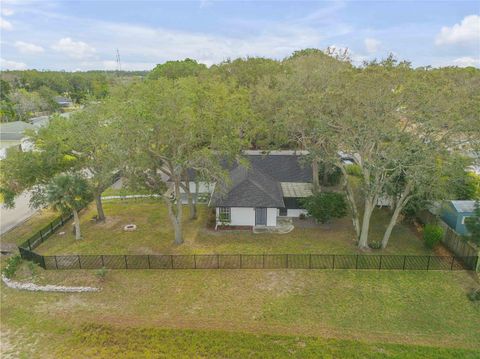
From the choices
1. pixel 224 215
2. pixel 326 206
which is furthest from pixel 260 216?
pixel 326 206

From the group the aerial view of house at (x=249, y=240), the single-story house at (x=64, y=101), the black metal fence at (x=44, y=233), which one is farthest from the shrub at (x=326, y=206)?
the single-story house at (x=64, y=101)

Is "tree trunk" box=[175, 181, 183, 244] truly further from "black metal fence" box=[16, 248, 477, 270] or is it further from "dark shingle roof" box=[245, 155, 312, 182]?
"dark shingle roof" box=[245, 155, 312, 182]

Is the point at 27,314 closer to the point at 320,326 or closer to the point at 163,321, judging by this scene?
the point at 163,321

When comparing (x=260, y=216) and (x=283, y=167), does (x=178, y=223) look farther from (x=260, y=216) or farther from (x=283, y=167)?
(x=283, y=167)

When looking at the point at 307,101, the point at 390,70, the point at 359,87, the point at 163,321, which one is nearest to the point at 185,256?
the point at 163,321

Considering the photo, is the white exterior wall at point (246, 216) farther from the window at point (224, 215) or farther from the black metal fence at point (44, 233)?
the black metal fence at point (44, 233)

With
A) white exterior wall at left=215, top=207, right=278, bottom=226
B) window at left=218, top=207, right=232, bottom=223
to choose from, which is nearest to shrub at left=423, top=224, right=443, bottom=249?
white exterior wall at left=215, top=207, right=278, bottom=226

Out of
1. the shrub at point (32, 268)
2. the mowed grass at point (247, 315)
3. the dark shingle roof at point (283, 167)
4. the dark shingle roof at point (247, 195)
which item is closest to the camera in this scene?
the mowed grass at point (247, 315)
